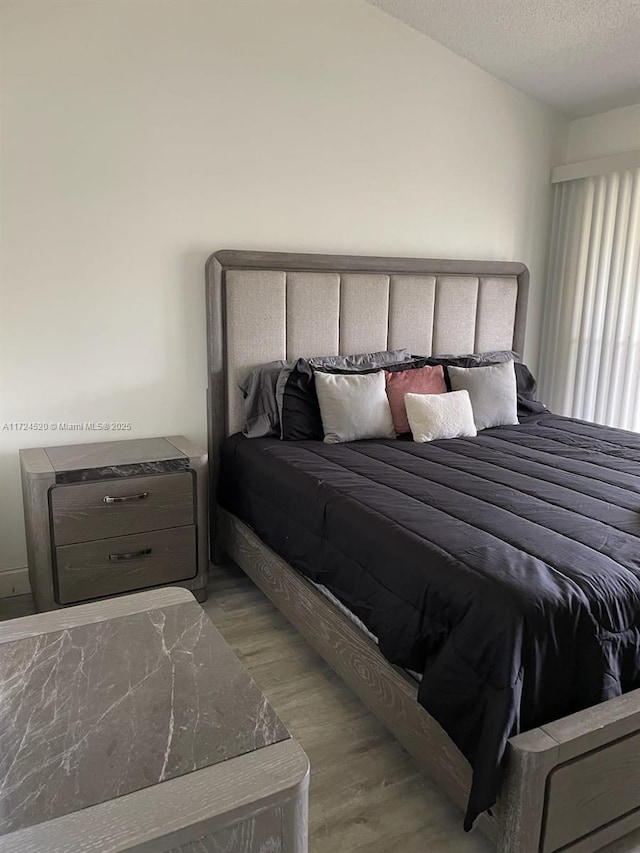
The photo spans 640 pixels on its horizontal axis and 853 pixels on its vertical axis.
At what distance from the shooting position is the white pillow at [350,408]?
2885 millimetres

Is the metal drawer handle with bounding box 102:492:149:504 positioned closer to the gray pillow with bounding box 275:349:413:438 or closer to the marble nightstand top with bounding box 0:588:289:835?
the gray pillow with bounding box 275:349:413:438

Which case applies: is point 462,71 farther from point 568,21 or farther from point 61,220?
point 61,220

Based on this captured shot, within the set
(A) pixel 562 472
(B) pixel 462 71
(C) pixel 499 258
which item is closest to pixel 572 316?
(C) pixel 499 258

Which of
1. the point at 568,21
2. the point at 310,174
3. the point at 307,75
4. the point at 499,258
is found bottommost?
the point at 499,258

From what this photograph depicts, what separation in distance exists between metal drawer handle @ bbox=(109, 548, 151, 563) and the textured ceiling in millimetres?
2753

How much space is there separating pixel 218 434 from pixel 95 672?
1.90m

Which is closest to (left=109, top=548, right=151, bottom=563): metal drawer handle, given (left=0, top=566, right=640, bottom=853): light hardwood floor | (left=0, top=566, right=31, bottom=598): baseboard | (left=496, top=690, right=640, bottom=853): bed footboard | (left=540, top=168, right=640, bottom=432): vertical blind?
(left=0, top=566, right=640, bottom=853): light hardwood floor

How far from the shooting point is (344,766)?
1.83 metres

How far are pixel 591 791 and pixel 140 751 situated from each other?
40.4 inches

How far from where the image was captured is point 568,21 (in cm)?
290

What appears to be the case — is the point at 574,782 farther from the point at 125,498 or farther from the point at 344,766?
the point at 125,498

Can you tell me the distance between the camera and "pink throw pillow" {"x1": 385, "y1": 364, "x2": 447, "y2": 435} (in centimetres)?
303

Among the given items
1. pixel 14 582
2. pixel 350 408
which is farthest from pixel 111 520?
pixel 350 408

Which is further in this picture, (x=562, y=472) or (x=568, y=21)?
(x=568, y=21)
